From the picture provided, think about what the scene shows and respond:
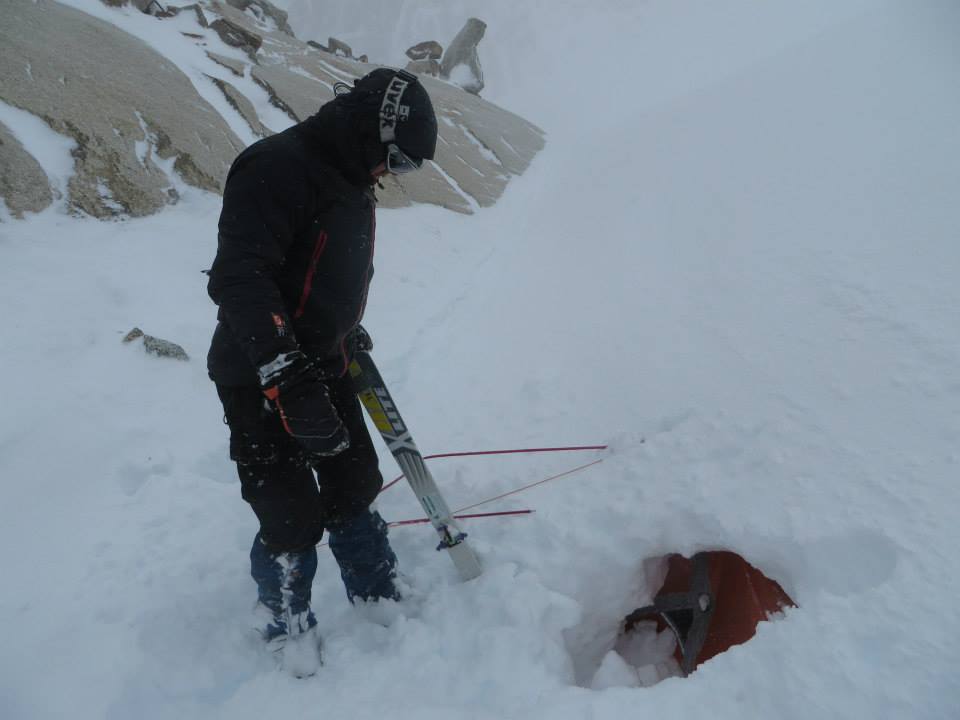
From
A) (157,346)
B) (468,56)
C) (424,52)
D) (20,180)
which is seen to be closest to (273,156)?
(157,346)

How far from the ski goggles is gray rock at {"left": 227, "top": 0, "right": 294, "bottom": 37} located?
96.6 ft

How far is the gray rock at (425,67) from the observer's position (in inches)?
1099

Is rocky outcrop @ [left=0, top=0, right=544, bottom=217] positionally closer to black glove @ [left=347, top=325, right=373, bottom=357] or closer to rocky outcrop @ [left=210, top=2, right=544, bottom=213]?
rocky outcrop @ [left=210, top=2, right=544, bottom=213]

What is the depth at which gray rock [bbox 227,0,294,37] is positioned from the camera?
83.2ft

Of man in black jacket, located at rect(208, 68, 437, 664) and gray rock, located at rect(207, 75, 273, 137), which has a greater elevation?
man in black jacket, located at rect(208, 68, 437, 664)

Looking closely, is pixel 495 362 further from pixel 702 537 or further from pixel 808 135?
pixel 808 135

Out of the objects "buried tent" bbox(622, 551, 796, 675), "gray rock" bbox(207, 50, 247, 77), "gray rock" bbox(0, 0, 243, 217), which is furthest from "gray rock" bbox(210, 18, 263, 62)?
"buried tent" bbox(622, 551, 796, 675)

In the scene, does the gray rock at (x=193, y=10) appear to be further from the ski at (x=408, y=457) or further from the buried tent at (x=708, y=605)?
the buried tent at (x=708, y=605)

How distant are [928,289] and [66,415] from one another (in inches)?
220

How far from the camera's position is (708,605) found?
267 centimetres

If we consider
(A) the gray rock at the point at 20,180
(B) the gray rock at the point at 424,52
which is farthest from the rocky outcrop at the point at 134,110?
(B) the gray rock at the point at 424,52

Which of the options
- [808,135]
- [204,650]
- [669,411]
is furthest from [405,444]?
[808,135]

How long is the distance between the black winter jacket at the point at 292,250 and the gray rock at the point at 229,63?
10982 mm

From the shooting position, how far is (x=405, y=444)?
257cm
